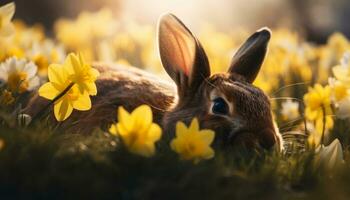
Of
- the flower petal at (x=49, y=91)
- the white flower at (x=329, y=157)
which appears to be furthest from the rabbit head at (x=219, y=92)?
the flower petal at (x=49, y=91)

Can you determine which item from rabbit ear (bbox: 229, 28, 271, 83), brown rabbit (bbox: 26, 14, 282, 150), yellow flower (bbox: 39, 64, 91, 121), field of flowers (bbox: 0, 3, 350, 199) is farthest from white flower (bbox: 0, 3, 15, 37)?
rabbit ear (bbox: 229, 28, 271, 83)

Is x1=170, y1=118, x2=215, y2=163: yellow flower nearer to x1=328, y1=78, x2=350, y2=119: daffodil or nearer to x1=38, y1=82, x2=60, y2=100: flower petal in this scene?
x1=38, y1=82, x2=60, y2=100: flower petal

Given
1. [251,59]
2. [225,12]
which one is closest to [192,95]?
[251,59]

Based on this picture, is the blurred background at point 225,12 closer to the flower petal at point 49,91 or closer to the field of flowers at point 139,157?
the field of flowers at point 139,157

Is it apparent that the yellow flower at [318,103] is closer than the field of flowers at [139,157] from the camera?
No

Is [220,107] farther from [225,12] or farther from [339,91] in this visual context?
[225,12]
